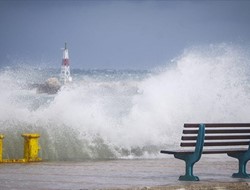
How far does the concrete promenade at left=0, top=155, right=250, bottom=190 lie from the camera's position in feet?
36.0

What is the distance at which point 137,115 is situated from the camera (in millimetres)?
22672

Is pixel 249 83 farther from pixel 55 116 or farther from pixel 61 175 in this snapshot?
pixel 61 175

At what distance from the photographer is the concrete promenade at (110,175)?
11.0m

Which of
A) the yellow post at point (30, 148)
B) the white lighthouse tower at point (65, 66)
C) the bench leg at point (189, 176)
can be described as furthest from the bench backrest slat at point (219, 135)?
the white lighthouse tower at point (65, 66)

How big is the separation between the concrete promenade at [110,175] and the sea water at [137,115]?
2072 mm

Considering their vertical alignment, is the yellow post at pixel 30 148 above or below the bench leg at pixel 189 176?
above

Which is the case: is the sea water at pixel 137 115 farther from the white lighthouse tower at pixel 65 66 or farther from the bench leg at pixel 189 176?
the white lighthouse tower at pixel 65 66

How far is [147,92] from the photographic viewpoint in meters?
24.8

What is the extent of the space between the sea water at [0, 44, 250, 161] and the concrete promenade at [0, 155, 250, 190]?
207cm

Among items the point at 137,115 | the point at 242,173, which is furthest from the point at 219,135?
the point at 137,115

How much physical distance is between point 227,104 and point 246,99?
0.71 metres

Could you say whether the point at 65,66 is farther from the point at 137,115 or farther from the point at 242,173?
the point at 242,173

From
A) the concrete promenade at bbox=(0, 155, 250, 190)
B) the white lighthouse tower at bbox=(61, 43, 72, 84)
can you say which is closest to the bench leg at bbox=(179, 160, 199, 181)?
the concrete promenade at bbox=(0, 155, 250, 190)

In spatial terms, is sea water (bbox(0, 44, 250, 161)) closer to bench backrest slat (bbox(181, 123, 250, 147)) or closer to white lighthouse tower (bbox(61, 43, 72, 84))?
bench backrest slat (bbox(181, 123, 250, 147))
